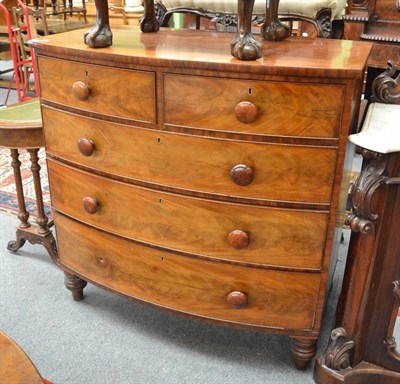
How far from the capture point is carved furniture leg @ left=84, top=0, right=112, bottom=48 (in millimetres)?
1389

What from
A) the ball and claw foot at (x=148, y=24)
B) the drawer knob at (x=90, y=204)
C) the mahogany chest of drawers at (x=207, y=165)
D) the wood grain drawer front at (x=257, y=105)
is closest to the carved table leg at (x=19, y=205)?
the mahogany chest of drawers at (x=207, y=165)

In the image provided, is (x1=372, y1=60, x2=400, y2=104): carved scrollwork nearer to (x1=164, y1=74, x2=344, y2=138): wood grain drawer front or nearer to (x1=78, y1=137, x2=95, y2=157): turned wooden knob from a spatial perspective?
(x1=164, y1=74, x2=344, y2=138): wood grain drawer front

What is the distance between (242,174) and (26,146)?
1.02m

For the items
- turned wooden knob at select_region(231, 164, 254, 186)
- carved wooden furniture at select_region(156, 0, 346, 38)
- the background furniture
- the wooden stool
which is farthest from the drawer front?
the background furniture

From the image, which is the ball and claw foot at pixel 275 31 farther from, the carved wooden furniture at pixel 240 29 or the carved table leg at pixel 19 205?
the carved table leg at pixel 19 205

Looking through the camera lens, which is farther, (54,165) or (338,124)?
(54,165)

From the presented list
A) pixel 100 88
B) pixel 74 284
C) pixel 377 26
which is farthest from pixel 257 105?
pixel 377 26

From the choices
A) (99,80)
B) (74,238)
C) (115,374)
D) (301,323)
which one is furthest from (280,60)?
(115,374)

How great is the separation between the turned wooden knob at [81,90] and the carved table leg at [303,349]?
3.16ft

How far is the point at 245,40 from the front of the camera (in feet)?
4.05

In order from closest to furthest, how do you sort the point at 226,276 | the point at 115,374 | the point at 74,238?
the point at 226,276 → the point at 115,374 → the point at 74,238

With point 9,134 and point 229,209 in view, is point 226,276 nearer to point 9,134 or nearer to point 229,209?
point 229,209

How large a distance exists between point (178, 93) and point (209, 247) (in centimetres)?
45

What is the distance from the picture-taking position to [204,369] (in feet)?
5.24
